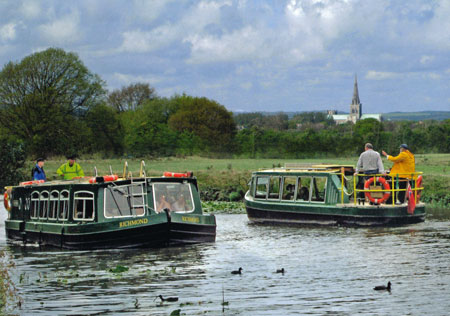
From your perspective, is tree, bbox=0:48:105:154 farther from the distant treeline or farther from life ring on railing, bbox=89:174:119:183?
life ring on railing, bbox=89:174:119:183

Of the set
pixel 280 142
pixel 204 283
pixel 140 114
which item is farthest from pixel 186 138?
pixel 204 283

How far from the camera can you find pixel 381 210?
1115 inches

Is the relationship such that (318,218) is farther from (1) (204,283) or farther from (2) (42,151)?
(2) (42,151)

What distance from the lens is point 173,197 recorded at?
23984 mm

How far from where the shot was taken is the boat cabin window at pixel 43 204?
2619 cm

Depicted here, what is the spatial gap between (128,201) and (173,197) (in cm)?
140

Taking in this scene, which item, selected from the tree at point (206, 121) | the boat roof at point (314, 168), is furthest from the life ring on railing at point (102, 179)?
the tree at point (206, 121)

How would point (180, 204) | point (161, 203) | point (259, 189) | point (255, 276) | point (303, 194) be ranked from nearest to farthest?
point (255, 276) → point (161, 203) → point (180, 204) → point (303, 194) → point (259, 189)

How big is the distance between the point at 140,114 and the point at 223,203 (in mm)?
79004

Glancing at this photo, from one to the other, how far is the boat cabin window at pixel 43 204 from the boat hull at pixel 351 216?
9534 mm

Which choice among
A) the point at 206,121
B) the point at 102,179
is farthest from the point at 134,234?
the point at 206,121

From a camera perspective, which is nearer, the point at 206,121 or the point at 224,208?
the point at 224,208

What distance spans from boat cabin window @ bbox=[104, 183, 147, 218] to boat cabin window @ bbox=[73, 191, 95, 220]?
0.50m

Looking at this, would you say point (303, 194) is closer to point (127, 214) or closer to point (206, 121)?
point (127, 214)
